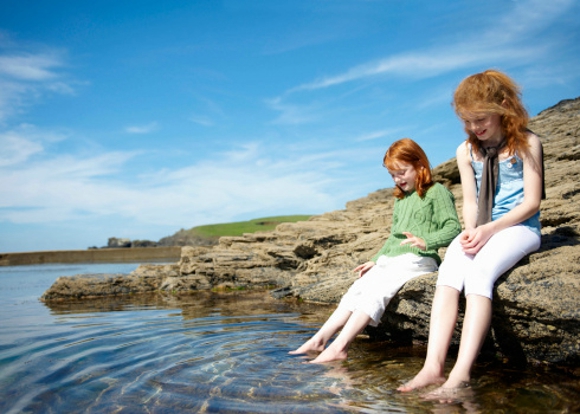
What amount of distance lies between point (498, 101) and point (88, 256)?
1397 inches

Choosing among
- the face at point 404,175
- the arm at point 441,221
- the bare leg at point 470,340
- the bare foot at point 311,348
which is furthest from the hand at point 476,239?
the bare foot at point 311,348

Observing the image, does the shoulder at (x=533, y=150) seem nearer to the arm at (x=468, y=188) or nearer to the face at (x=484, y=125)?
the face at (x=484, y=125)

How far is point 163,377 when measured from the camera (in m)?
4.25

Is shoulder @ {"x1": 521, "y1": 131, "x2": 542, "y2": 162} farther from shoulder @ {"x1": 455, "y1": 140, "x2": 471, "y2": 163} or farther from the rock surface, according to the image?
the rock surface

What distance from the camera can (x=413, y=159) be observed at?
16.8ft

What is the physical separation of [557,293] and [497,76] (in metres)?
1.83

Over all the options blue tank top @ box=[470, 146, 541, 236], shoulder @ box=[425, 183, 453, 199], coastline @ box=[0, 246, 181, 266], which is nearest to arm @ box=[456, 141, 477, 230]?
blue tank top @ box=[470, 146, 541, 236]

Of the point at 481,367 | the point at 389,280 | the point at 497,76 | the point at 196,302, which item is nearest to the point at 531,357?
the point at 481,367

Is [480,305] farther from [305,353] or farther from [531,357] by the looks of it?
[305,353]

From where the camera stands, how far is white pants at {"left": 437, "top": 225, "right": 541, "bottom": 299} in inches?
151

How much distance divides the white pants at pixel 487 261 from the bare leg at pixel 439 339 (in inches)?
4.0

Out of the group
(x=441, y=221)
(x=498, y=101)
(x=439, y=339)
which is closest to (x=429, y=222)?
(x=441, y=221)

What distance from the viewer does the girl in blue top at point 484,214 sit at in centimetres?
371

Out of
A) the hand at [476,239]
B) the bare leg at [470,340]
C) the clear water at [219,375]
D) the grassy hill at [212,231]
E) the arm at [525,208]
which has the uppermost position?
the grassy hill at [212,231]
